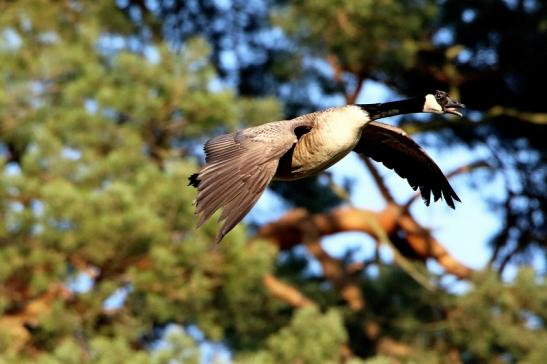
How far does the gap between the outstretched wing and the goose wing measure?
723 mm

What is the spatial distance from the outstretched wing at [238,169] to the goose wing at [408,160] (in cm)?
72

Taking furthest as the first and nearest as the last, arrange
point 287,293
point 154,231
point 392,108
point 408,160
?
point 287,293
point 154,231
point 408,160
point 392,108

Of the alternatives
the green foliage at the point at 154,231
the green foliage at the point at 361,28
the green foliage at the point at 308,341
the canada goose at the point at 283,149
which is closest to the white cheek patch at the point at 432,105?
the canada goose at the point at 283,149

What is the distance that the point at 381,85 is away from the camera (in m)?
10.8

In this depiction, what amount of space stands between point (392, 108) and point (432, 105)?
17 cm

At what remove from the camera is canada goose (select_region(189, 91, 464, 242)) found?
4324 millimetres

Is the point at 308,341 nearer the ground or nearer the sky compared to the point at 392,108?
nearer the sky

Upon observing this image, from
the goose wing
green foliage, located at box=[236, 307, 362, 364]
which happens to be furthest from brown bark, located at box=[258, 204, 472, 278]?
the goose wing

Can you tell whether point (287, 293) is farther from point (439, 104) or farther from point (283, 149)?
point (283, 149)

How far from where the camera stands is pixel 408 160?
18.0 ft

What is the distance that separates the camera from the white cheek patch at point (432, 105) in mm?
4832

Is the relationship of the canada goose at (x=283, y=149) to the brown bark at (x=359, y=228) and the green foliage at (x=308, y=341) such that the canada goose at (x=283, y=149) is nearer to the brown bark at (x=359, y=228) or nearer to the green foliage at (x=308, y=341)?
the green foliage at (x=308, y=341)

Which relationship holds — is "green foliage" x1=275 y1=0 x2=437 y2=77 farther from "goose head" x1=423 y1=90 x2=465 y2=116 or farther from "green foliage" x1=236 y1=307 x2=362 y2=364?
"goose head" x1=423 y1=90 x2=465 y2=116

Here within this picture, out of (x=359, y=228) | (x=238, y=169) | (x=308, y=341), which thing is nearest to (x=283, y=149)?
(x=238, y=169)
